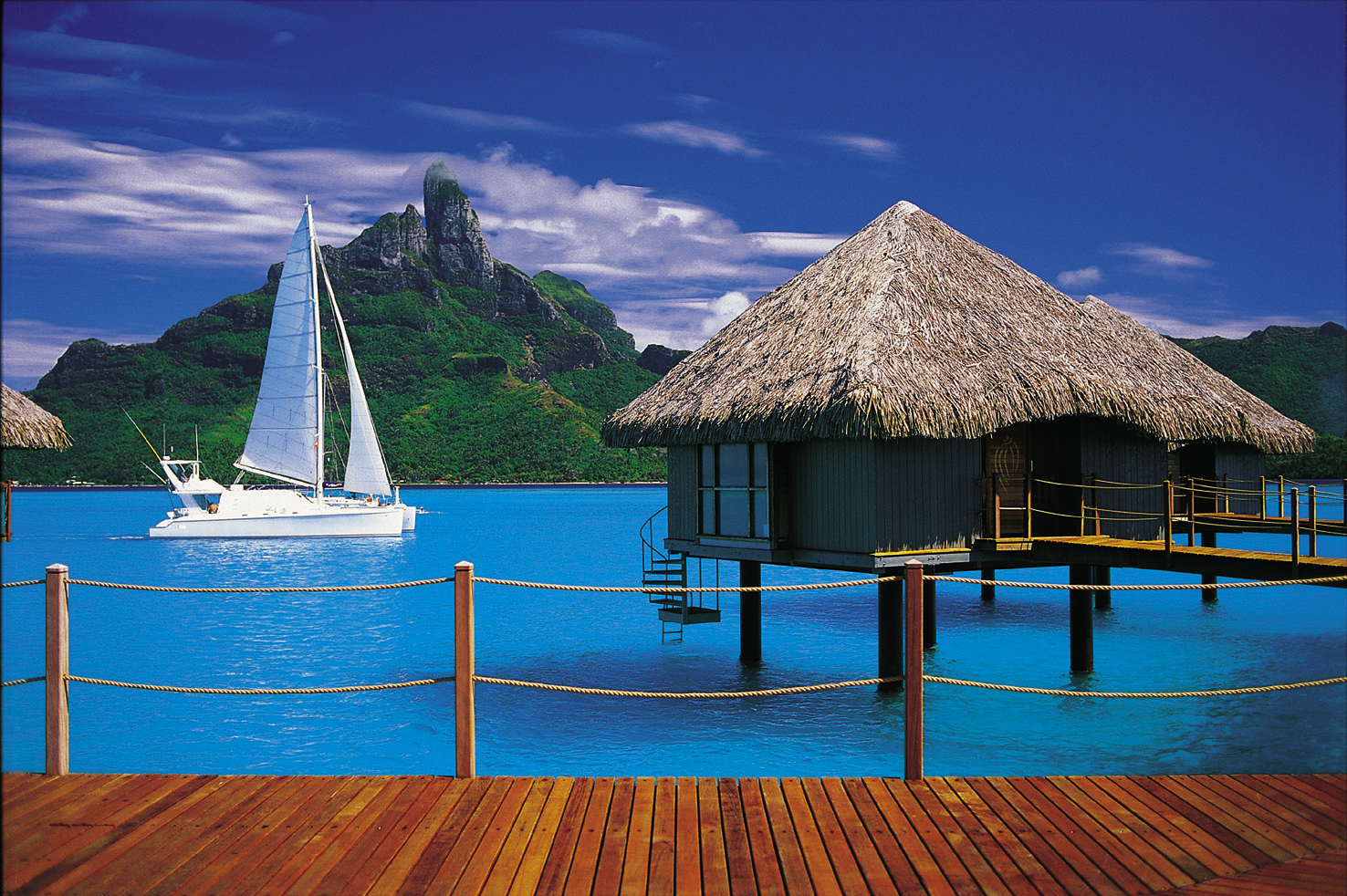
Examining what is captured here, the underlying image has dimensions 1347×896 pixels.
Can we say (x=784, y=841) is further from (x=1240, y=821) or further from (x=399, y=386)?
(x=399, y=386)

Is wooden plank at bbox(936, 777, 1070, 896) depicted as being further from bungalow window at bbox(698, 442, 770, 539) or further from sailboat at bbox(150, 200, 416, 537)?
sailboat at bbox(150, 200, 416, 537)

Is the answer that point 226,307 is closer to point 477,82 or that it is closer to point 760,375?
point 477,82

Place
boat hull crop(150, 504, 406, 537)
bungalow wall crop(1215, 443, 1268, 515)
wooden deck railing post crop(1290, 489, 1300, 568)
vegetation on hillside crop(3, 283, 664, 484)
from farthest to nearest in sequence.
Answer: vegetation on hillside crop(3, 283, 664, 484) < boat hull crop(150, 504, 406, 537) < bungalow wall crop(1215, 443, 1268, 515) < wooden deck railing post crop(1290, 489, 1300, 568)

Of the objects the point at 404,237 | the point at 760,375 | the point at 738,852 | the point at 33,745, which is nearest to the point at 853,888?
the point at 738,852

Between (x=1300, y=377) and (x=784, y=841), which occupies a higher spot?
(x=1300, y=377)

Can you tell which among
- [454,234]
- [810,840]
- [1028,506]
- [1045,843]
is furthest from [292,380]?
[454,234]

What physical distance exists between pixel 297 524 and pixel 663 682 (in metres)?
36.7

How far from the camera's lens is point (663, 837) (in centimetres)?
489

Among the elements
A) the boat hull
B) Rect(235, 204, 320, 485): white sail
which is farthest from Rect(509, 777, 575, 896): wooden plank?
the boat hull

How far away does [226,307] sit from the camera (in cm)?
10462

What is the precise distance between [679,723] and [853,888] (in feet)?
32.9

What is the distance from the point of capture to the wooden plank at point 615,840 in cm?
438

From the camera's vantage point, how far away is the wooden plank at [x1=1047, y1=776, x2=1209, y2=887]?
4.42 m

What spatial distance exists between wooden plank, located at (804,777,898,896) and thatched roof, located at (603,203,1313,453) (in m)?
6.18
